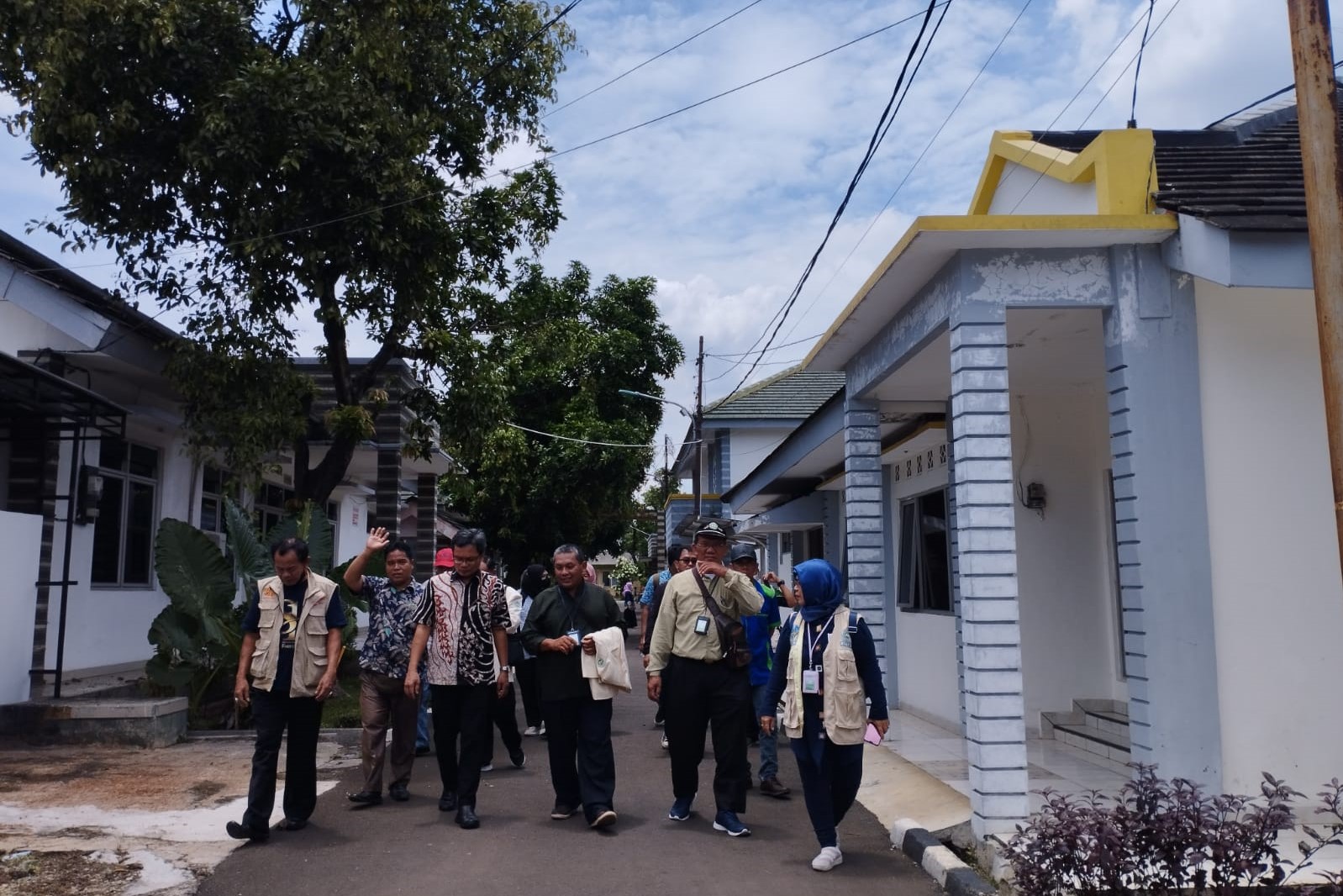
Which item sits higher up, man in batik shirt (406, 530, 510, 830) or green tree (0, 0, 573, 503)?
green tree (0, 0, 573, 503)

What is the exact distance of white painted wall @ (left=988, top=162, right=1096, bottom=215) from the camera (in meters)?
8.23

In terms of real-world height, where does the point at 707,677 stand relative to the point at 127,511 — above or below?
below

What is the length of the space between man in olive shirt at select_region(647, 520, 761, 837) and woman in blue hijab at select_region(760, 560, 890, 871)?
2.03 ft

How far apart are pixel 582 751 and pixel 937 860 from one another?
2.30m

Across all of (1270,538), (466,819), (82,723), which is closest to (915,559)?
(1270,538)

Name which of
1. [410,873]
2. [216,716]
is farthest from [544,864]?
[216,716]

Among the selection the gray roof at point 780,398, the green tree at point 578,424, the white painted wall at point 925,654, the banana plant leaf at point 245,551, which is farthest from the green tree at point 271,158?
the gray roof at point 780,398

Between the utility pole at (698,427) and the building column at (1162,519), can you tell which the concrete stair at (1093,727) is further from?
the utility pole at (698,427)

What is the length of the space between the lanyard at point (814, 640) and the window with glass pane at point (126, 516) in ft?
30.1

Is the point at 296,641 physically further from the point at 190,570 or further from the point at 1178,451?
the point at 1178,451

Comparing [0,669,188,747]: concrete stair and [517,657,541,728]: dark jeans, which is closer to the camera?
[0,669,188,747]: concrete stair

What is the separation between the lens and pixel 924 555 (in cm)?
1271

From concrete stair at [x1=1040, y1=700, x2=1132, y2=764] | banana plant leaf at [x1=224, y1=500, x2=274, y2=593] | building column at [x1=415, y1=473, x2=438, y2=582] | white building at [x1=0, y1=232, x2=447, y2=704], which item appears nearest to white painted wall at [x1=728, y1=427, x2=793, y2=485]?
building column at [x1=415, y1=473, x2=438, y2=582]

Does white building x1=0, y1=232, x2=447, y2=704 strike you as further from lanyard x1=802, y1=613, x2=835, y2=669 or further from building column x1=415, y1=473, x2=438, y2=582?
building column x1=415, y1=473, x2=438, y2=582
